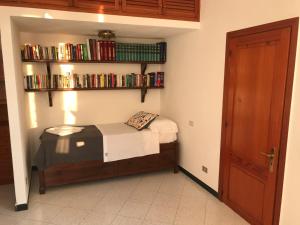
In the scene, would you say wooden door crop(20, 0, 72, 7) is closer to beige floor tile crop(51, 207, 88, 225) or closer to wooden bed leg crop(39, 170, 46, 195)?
wooden bed leg crop(39, 170, 46, 195)

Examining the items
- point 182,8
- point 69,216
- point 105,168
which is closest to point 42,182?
point 69,216

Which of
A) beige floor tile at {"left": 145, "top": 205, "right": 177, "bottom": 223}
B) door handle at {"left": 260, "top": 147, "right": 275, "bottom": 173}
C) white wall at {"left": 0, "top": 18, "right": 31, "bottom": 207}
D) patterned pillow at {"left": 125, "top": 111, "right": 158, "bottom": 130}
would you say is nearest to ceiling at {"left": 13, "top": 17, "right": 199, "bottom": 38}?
white wall at {"left": 0, "top": 18, "right": 31, "bottom": 207}

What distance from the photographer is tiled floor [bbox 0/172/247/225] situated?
8.73 ft

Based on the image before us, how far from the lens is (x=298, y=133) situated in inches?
79.8

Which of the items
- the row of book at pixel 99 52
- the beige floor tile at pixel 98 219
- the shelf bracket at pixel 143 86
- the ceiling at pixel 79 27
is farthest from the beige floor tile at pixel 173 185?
the ceiling at pixel 79 27

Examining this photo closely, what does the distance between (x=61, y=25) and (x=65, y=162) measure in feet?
5.73

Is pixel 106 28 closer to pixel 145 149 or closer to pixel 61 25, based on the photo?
pixel 61 25

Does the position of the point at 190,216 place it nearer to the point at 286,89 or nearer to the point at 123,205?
the point at 123,205

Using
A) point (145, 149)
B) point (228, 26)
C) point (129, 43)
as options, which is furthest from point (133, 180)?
point (228, 26)

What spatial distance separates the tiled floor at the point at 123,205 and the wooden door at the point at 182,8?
231 cm

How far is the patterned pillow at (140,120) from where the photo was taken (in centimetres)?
376

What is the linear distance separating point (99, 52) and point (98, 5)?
3.28 feet

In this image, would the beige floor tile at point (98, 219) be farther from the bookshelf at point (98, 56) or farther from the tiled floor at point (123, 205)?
the bookshelf at point (98, 56)

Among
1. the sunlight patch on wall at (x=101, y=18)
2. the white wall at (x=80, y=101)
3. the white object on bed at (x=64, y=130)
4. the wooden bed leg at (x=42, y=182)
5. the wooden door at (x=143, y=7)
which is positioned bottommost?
the wooden bed leg at (x=42, y=182)
